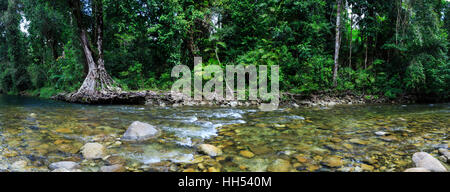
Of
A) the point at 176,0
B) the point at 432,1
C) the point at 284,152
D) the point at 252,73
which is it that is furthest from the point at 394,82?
the point at 176,0

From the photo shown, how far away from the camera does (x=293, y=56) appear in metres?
12.0

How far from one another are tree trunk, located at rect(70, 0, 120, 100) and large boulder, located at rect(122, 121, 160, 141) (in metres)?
6.89

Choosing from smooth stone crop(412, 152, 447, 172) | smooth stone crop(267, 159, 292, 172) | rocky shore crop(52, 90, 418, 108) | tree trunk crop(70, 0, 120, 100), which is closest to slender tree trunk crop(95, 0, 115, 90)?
tree trunk crop(70, 0, 120, 100)

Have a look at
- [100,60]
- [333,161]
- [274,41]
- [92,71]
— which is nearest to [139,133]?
[333,161]

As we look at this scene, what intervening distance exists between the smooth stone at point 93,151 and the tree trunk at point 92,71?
7.54 m

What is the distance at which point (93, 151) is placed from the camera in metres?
2.77

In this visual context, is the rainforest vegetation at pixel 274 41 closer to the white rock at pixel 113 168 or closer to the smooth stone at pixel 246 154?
the smooth stone at pixel 246 154

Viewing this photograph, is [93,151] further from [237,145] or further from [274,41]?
[274,41]

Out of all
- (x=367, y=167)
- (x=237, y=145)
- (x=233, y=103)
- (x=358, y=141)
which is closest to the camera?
(x=367, y=167)

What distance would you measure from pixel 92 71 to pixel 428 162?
12291 millimetres

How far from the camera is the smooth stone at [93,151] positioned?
2.67 meters

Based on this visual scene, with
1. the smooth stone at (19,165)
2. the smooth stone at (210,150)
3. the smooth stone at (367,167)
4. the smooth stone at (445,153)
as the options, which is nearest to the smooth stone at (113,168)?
the smooth stone at (19,165)
